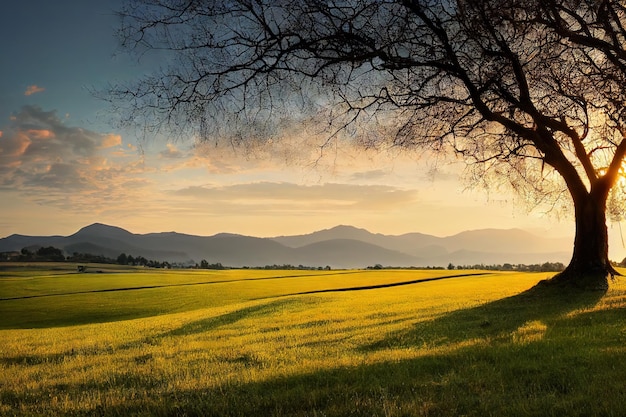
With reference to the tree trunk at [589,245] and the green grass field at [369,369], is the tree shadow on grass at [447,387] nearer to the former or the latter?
the green grass field at [369,369]

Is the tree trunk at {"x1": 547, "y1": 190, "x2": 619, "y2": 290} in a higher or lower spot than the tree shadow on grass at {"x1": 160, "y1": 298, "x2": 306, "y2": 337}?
higher

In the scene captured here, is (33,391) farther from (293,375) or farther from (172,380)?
(293,375)

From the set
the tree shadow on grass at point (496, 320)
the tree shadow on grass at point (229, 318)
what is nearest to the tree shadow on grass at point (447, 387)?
the tree shadow on grass at point (496, 320)

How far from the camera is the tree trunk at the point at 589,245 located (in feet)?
65.1

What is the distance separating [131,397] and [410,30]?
35.1ft

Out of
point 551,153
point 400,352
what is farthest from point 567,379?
point 551,153

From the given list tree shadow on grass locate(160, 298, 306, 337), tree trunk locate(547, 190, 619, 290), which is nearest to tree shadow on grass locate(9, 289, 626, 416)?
tree trunk locate(547, 190, 619, 290)

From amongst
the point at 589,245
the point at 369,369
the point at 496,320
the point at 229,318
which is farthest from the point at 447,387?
the point at 229,318

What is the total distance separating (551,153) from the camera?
19453 millimetres

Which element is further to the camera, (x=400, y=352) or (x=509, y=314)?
(x=509, y=314)

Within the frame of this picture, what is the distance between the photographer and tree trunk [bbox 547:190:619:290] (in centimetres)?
1983

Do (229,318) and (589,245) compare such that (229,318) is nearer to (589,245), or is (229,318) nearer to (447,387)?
(589,245)

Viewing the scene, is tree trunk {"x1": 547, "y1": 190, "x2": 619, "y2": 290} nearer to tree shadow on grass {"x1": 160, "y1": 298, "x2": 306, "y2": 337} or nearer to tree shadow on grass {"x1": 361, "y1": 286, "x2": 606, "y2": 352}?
tree shadow on grass {"x1": 361, "y1": 286, "x2": 606, "y2": 352}

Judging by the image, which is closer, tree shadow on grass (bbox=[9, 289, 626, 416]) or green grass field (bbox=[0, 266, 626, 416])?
tree shadow on grass (bbox=[9, 289, 626, 416])
